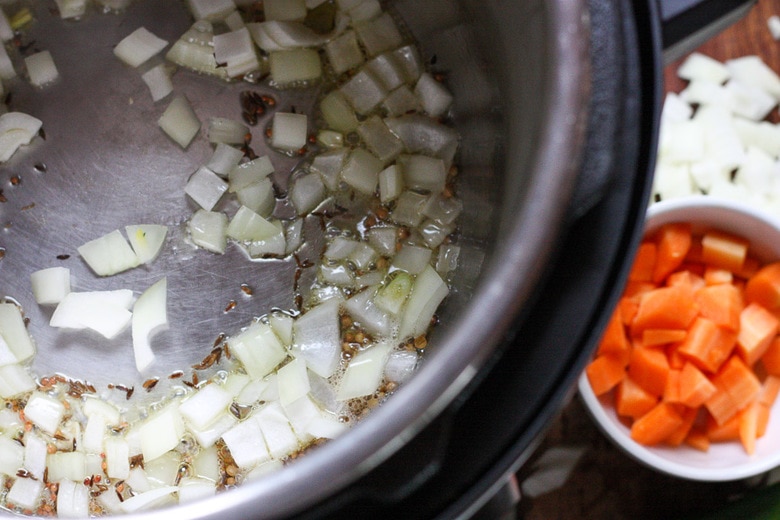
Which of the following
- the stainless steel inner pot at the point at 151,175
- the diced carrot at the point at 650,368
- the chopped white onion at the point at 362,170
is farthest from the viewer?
the diced carrot at the point at 650,368

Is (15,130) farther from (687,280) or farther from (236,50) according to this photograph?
(687,280)

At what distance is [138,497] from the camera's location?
83cm

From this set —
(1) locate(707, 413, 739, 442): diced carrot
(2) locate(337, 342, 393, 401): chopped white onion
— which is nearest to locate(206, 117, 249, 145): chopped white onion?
(2) locate(337, 342, 393, 401): chopped white onion

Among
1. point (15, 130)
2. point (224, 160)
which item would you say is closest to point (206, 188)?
point (224, 160)

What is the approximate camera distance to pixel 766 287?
3.35ft

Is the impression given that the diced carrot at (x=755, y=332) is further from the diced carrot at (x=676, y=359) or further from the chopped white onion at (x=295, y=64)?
the chopped white onion at (x=295, y=64)

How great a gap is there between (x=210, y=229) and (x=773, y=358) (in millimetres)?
805

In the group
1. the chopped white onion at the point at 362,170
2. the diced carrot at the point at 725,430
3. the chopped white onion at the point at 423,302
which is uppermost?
the chopped white onion at the point at 362,170

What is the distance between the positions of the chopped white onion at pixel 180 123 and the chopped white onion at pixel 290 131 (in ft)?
0.37

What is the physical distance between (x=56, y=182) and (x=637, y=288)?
0.83 metres

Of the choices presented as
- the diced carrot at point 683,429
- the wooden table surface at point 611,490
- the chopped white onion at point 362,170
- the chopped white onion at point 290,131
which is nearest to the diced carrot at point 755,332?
the diced carrot at point 683,429

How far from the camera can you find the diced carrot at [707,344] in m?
1.00

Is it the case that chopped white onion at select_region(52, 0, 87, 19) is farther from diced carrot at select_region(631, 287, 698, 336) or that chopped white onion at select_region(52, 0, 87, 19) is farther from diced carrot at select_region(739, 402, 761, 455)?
diced carrot at select_region(739, 402, 761, 455)

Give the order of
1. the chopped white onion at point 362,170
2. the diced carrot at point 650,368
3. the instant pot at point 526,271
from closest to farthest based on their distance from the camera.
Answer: the instant pot at point 526,271 < the chopped white onion at point 362,170 < the diced carrot at point 650,368
